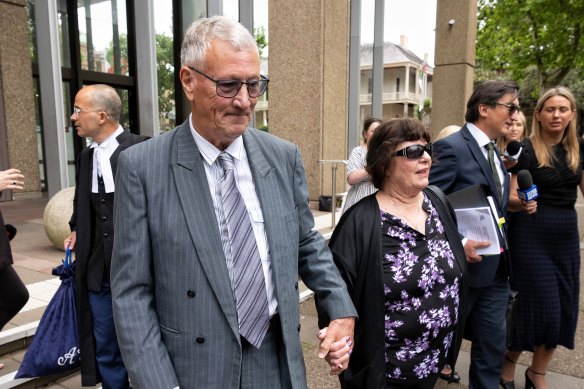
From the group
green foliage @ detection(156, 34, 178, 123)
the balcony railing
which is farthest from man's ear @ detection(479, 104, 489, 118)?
the balcony railing

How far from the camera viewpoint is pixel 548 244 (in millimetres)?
3303

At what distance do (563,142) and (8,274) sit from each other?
12.6ft

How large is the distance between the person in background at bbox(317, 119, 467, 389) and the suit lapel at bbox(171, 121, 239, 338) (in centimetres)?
73

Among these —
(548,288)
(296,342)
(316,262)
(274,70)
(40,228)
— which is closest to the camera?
(296,342)

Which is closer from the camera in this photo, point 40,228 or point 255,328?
point 255,328

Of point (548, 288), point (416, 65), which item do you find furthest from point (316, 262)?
point (416, 65)

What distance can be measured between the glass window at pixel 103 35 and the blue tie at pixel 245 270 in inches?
466

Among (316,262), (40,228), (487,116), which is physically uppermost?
(487,116)

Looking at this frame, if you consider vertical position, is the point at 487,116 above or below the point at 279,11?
below

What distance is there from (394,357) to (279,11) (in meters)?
7.99

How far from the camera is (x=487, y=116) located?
2934 millimetres

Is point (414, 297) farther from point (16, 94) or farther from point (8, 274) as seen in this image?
point (16, 94)

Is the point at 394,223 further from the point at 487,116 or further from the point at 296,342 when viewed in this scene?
the point at 487,116

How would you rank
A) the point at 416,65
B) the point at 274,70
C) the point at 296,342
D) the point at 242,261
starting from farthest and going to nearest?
the point at 416,65 → the point at 274,70 → the point at 296,342 → the point at 242,261
